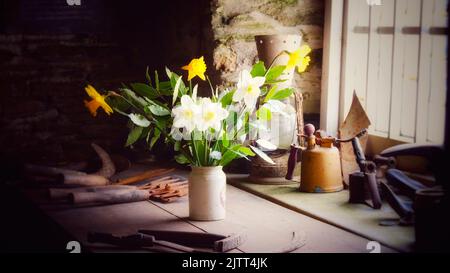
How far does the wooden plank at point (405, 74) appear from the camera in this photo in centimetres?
263

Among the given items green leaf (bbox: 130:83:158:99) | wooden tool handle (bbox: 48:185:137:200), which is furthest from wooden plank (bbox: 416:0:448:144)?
wooden tool handle (bbox: 48:185:137:200)

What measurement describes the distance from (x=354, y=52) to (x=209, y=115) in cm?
121

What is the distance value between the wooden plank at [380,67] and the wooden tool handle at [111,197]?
109 cm

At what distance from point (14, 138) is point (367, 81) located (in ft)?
6.34

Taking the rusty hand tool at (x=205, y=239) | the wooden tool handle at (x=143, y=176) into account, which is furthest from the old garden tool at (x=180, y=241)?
the wooden tool handle at (x=143, y=176)

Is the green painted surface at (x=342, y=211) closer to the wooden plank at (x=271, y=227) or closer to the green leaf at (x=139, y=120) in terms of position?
the wooden plank at (x=271, y=227)

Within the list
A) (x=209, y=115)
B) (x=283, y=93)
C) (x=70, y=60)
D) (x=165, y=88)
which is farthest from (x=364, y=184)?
(x=70, y=60)

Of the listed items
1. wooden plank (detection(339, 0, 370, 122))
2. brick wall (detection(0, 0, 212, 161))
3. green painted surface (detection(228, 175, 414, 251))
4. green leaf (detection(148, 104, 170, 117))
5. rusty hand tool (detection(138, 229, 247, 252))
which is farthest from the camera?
brick wall (detection(0, 0, 212, 161))

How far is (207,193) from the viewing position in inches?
87.0

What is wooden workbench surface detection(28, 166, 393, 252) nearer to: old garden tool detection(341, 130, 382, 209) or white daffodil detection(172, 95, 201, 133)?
old garden tool detection(341, 130, 382, 209)

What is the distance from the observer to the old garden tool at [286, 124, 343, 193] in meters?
2.56

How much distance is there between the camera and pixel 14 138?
11.7 ft

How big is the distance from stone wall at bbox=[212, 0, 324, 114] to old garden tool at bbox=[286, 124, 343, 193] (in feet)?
2.00
